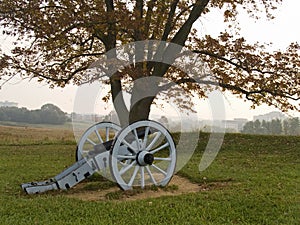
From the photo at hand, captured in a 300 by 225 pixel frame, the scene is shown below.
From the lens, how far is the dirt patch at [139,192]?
21.6ft

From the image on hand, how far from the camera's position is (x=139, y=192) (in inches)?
269

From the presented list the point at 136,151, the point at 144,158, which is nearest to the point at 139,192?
the point at 144,158

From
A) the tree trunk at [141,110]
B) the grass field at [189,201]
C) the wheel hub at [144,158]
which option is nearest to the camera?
the grass field at [189,201]

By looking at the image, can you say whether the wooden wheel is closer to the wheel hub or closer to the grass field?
the wheel hub

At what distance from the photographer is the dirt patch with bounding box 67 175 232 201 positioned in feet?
21.6

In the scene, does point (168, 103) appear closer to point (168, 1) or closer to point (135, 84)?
point (135, 84)

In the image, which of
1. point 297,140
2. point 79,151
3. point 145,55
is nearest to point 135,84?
point 145,55

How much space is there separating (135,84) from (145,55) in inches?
58.2

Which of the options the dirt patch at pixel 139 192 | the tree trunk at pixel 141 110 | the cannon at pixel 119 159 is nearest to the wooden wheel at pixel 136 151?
the cannon at pixel 119 159

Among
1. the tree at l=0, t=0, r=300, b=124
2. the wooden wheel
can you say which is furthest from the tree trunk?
the wooden wheel

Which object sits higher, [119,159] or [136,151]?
[136,151]

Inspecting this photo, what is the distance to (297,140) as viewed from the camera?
16203mm

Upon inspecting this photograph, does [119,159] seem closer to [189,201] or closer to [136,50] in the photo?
[189,201]

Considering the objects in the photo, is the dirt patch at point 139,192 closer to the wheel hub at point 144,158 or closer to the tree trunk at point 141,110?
the wheel hub at point 144,158
